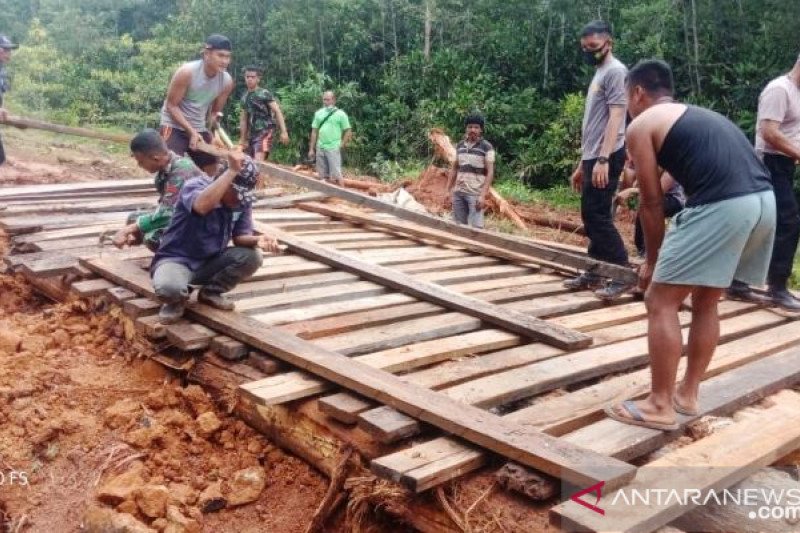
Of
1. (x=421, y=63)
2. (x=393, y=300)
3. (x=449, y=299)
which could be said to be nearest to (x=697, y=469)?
(x=449, y=299)

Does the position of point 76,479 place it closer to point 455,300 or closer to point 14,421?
point 14,421

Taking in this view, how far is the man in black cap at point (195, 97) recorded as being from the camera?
5.45 metres

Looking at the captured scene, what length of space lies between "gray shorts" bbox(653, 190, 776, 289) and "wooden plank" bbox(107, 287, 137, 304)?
2923mm

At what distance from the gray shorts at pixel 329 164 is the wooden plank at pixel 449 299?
17.9 feet

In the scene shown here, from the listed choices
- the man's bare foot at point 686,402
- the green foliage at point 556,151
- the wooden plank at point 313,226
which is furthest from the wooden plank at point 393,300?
the green foliage at point 556,151

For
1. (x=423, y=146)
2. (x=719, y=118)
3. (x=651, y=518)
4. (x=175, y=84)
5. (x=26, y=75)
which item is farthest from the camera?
(x=26, y=75)

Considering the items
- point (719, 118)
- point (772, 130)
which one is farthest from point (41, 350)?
point (772, 130)

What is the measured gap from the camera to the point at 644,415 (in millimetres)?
2848

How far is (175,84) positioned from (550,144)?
1100 cm

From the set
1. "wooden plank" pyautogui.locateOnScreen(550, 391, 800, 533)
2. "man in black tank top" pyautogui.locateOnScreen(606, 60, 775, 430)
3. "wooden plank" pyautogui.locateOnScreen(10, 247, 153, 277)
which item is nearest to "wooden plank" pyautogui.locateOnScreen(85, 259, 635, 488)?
"wooden plank" pyautogui.locateOnScreen(550, 391, 800, 533)

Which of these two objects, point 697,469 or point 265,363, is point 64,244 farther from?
point 697,469

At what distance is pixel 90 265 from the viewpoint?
4648 millimetres

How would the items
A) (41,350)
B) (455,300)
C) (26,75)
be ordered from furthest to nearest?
(26,75) → (455,300) → (41,350)

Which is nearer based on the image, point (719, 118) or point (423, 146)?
point (719, 118)
